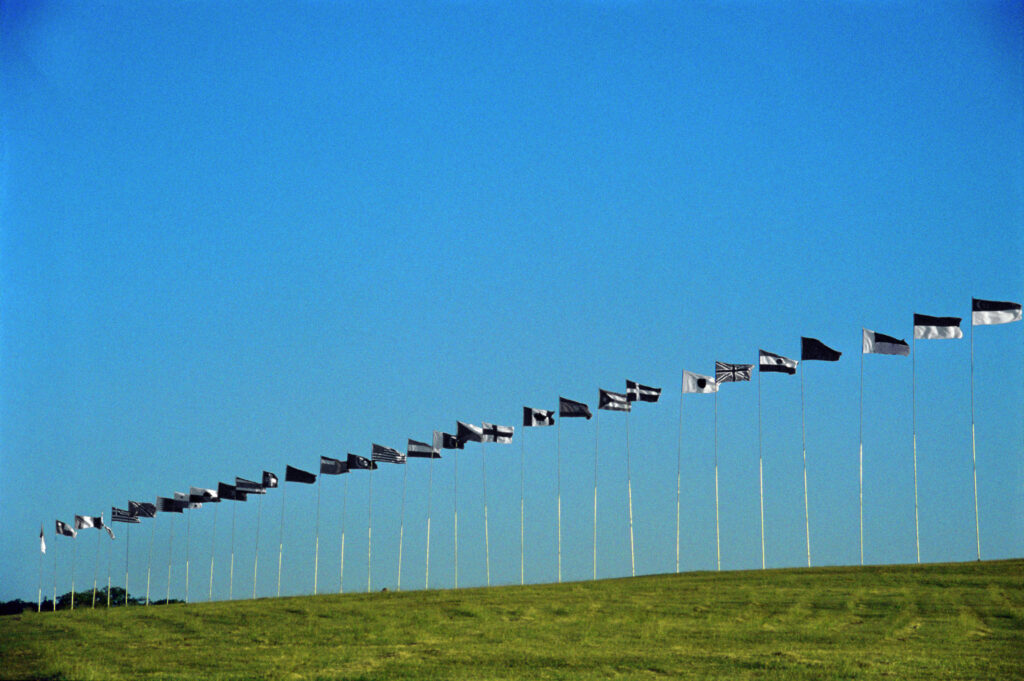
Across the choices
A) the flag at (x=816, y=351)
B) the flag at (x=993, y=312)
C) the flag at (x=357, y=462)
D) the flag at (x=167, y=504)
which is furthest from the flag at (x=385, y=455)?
the flag at (x=993, y=312)

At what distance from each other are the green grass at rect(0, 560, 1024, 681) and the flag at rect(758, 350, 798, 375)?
10995 millimetres

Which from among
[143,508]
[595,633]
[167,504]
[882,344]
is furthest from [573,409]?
[143,508]

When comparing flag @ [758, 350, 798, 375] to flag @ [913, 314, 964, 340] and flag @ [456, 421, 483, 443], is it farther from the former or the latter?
flag @ [456, 421, 483, 443]

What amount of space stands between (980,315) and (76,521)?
6629 centimetres

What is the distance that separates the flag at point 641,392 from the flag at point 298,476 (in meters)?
22.2

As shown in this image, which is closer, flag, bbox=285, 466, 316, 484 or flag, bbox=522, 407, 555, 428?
flag, bbox=522, 407, 555, 428

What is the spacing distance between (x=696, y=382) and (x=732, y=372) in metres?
2.89

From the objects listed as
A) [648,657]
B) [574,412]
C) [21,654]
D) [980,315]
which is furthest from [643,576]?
[21,654]

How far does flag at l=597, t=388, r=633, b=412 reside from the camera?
6525 cm

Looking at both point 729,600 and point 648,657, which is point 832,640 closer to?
point 648,657

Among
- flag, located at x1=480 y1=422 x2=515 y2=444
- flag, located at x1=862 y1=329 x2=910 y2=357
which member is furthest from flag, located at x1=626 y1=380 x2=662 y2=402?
flag, located at x1=862 y1=329 x2=910 y2=357

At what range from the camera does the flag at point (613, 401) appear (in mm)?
65250

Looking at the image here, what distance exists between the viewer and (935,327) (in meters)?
55.5

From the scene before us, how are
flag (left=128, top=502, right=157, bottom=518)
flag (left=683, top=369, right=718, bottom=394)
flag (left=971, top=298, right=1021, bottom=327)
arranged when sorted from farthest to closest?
flag (left=128, top=502, right=157, bottom=518), flag (left=683, top=369, right=718, bottom=394), flag (left=971, top=298, right=1021, bottom=327)
